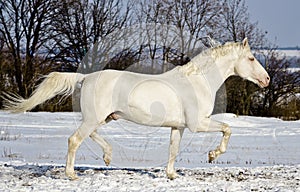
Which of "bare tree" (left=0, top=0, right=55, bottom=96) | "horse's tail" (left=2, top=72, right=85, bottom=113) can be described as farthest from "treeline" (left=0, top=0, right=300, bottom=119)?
"horse's tail" (left=2, top=72, right=85, bottom=113)

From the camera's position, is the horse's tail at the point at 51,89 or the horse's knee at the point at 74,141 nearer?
the horse's knee at the point at 74,141

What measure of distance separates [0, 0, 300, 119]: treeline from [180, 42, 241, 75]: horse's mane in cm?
1757

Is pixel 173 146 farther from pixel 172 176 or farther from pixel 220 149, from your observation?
pixel 220 149

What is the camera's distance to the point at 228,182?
5855 mm

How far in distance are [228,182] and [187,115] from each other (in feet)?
3.02

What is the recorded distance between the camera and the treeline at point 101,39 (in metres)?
27.0

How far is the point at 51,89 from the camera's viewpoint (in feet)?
21.3

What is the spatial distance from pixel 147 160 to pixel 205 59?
389 cm

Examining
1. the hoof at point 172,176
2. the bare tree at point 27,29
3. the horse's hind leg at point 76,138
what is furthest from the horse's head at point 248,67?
the bare tree at point 27,29

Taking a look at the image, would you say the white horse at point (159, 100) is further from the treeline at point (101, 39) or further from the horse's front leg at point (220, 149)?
the treeline at point (101, 39)

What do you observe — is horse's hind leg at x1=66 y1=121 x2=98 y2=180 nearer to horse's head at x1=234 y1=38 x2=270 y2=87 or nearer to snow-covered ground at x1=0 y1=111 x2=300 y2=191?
snow-covered ground at x1=0 y1=111 x2=300 y2=191

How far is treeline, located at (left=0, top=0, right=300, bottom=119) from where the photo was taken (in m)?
27.0

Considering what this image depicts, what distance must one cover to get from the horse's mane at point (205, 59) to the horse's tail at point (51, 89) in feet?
4.47

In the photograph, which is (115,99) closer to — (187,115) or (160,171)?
(187,115)
